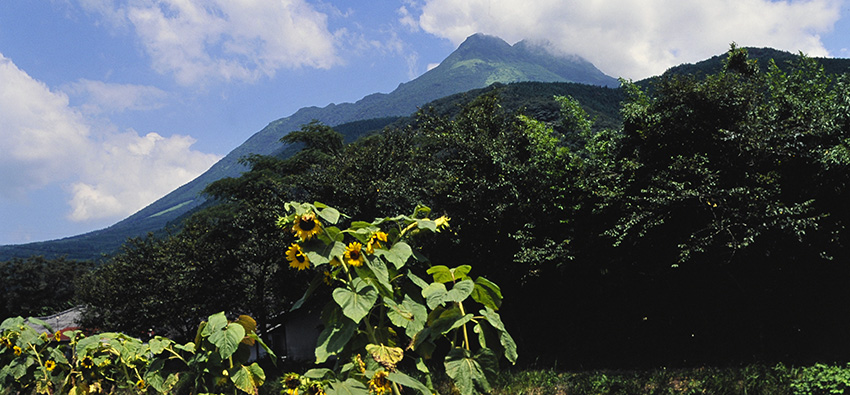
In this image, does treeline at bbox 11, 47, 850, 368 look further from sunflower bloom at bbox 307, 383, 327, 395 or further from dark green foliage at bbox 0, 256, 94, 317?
dark green foliage at bbox 0, 256, 94, 317

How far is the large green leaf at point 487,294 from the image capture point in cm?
155

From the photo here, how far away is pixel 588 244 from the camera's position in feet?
38.6

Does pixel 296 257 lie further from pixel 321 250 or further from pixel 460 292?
pixel 460 292

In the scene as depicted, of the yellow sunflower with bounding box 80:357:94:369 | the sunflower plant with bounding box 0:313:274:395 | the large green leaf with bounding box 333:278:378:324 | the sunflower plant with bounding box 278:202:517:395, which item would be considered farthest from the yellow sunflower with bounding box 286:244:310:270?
the yellow sunflower with bounding box 80:357:94:369

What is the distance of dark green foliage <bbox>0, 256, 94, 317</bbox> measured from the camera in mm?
41094

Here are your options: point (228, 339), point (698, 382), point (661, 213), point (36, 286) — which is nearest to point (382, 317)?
point (228, 339)

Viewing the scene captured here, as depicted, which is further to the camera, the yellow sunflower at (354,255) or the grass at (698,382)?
the grass at (698,382)

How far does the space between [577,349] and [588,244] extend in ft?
9.78

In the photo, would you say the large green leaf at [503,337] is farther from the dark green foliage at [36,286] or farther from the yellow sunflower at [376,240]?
the dark green foliage at [36,286]

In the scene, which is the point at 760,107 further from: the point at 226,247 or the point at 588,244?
the point at 226,247

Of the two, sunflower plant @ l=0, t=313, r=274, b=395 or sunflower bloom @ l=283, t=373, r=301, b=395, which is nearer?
sunflower bloom @ l=283, t=373, r=301, b=395

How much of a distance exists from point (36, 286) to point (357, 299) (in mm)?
54735

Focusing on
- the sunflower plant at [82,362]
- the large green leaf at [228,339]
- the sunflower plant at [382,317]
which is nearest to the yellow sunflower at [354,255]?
the sunflower plant at [382,317]

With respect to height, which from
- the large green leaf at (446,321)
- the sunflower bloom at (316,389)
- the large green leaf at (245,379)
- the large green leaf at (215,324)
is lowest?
the large green leaf at (245,379)
